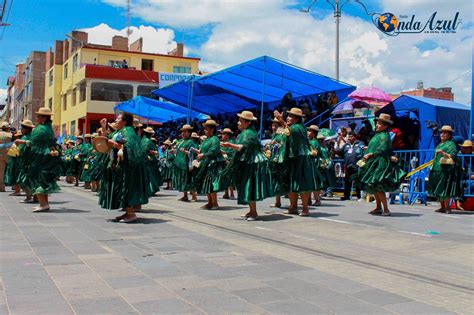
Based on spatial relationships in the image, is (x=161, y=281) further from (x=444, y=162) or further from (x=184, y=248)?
(x=444, y=162)

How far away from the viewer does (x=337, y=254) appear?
20.2 ft

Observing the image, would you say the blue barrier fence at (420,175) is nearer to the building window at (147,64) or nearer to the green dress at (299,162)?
the green dress at (299,162)

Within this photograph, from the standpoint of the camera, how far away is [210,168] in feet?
36.5

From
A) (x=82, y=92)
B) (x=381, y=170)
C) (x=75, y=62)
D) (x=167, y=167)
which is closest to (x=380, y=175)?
(x=381, y=170)

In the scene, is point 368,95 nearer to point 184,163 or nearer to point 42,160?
point 184,163

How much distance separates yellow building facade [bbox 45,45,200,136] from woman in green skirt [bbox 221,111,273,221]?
36963mm

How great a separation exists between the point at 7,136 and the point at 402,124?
37.7 feet

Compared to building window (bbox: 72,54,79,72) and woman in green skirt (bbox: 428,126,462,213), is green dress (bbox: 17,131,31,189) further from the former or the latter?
building window (bbox: 72,54,79,72)

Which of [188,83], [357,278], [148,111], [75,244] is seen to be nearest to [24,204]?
[75,244]

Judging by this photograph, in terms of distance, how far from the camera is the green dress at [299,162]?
9.43 meters

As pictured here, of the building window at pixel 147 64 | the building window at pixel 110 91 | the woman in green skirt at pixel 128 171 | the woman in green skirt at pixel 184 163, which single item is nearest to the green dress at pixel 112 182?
the woman in green skirt at pixel 128 171

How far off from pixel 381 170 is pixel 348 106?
8.68 metres

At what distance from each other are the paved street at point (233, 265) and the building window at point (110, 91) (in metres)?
36.3

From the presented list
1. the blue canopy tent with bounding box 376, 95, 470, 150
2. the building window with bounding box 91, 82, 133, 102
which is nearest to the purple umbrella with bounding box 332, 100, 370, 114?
the blue canopy tent with bounding box 376, 95, 470, 150
